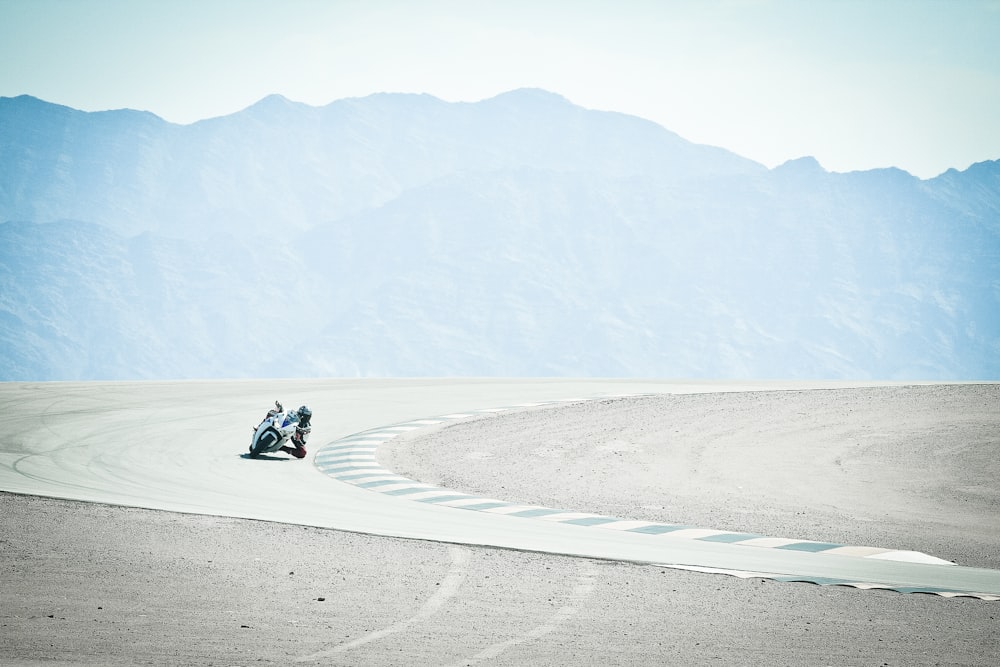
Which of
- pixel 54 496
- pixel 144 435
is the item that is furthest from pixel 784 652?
pixel 144 435

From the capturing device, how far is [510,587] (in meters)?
10.6

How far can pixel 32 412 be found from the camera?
29.0 meters

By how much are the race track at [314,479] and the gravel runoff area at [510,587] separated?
684 millimetres

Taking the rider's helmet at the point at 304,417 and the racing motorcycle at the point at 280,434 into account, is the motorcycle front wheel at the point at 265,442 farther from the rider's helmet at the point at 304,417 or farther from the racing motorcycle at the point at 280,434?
the rider's helmet at the point at 304,417

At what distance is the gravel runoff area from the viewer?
838 centimetres

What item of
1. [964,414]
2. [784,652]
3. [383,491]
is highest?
[964,414]

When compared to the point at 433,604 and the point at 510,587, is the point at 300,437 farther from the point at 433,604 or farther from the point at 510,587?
the point at 433,604

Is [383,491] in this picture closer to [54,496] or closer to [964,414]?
[54,496]

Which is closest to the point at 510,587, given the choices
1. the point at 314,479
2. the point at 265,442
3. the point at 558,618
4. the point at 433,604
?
the point at 433,604

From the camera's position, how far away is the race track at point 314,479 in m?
12.0

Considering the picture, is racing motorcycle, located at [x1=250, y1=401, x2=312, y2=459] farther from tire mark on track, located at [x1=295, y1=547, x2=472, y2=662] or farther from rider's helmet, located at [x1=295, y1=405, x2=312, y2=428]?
tire mark on track, located at [x1=295, y1=547, x2=472, y2=662]

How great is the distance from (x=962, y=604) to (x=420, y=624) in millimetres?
5233

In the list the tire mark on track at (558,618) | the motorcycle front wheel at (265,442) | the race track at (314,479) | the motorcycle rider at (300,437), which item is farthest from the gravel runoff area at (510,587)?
the motorcycle front wheel at (265,442)

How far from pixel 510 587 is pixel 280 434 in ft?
36.3
